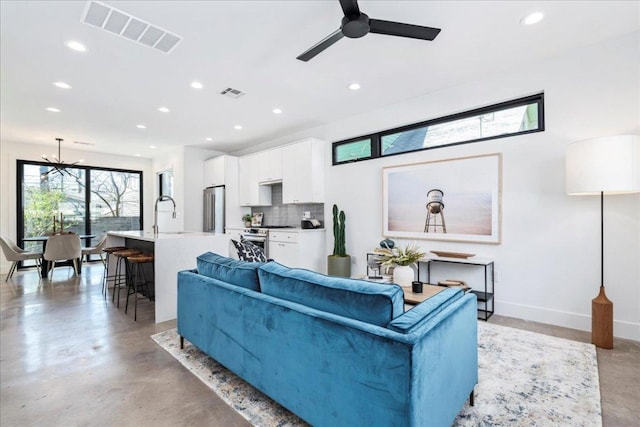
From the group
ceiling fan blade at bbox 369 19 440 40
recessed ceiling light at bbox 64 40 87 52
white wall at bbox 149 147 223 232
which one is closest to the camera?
ceiling fan blade at bbox 369 19 440 40

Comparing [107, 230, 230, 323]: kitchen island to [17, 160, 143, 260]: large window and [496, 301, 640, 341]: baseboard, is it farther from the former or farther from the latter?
[17, 160, 143, 260]: large window

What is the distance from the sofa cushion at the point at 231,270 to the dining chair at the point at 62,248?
4.52m

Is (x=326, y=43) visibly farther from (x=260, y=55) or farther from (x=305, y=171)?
(x=305, y=171)

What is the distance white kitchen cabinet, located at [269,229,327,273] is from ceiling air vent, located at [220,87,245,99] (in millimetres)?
2152

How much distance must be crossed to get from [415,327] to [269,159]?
5.05 meters

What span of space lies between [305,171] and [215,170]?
2621 mm

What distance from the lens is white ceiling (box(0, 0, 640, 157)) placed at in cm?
231

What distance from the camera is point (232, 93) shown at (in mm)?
3898

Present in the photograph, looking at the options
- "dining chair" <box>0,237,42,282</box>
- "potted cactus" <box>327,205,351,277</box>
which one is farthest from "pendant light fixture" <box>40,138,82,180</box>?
"potted cactus" <box>327,205,351,277</box>

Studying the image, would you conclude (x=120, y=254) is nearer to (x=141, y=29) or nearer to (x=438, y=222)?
(x=141, y=29)

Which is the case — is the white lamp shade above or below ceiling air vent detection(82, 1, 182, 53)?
below

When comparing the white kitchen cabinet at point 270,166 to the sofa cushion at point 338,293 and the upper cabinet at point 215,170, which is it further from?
the sofa cushion at point 338,293

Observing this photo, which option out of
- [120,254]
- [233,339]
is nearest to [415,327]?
[233,339]

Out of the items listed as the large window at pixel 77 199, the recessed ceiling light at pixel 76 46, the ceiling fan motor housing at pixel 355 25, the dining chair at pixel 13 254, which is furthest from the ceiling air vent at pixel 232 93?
the large window at pixel 77 199
